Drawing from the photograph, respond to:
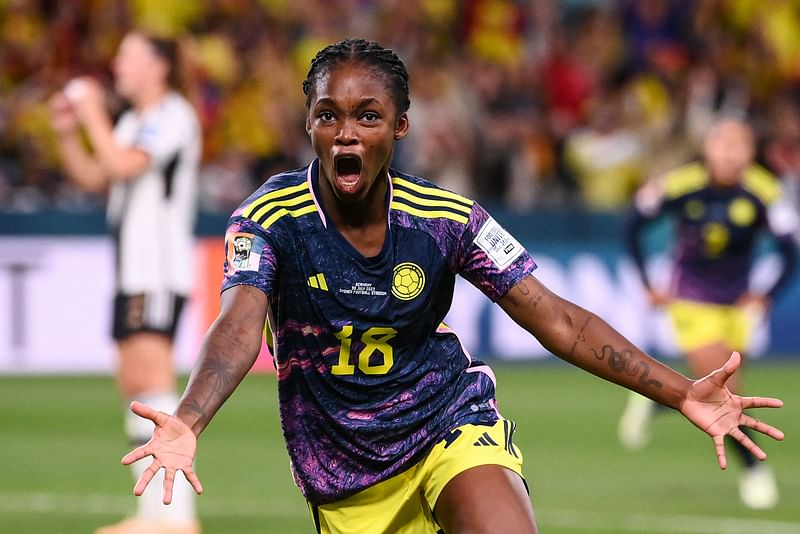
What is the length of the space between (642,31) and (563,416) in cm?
662

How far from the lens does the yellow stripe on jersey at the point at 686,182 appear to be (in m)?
11.3

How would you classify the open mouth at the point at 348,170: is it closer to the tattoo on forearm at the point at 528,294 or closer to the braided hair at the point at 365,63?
the braided hair at the point at 365,63

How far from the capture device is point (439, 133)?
16750 millimetres

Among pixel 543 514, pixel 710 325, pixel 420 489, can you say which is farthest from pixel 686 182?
pixel 420 489

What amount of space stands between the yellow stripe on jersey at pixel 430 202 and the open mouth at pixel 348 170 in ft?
1.12

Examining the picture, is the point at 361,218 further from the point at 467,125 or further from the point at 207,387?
the point at 467,125

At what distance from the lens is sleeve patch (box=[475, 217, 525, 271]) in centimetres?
504

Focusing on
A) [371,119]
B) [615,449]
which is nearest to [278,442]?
[615,449]

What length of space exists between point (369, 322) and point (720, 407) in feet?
3.66

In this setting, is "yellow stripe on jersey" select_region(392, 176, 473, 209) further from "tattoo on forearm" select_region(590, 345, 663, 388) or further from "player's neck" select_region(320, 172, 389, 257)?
"tattoo on forearm" select_region(590, 345, 663, 388)

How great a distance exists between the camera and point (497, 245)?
5062 millimetres

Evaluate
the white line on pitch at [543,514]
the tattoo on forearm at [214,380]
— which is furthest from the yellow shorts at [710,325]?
the tattoo on forearm at [214,380]

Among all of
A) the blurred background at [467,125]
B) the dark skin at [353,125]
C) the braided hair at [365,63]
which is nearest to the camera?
the dark skin at [353,125]

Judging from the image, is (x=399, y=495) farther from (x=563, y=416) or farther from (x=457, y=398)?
(x=563, y=416)
